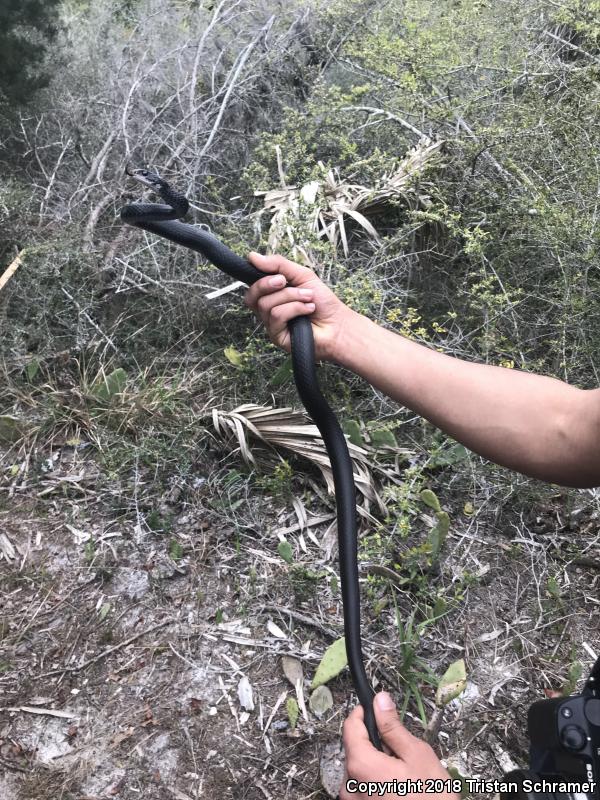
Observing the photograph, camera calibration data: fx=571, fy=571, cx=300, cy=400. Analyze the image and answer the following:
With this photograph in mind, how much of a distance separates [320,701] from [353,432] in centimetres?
96

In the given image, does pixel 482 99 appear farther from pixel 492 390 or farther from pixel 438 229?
pixel 492 390

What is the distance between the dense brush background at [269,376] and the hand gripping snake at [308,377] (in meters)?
0.40

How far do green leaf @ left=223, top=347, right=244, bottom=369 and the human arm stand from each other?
41.1 inches

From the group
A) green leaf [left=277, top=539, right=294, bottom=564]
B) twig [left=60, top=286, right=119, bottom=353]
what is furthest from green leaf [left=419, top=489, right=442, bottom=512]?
twig [left=60, top=286, right=119, bottom=353]

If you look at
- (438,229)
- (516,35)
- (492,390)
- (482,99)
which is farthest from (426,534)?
(516,35)

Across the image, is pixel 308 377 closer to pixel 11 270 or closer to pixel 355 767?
pixel 355 767

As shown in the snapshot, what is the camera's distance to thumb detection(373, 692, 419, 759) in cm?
112

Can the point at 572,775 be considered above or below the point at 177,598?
above

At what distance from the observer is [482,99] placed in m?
3.20

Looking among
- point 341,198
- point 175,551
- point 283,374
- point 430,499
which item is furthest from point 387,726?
point 341,198

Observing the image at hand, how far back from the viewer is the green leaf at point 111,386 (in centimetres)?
245

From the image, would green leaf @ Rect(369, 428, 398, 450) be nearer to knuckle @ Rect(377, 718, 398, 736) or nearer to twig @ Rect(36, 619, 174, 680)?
twig @ Rect(36, 619, 174, 680)

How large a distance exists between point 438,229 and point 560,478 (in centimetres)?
208

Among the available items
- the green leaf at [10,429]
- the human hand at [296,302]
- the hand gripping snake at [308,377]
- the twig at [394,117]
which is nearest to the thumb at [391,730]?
the hand gripping snake at [308,377]
